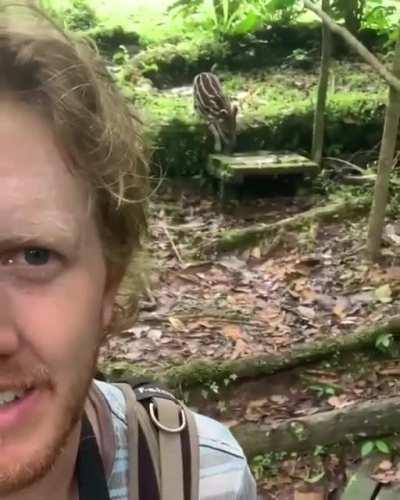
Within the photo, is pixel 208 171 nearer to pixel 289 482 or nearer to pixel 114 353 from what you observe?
pixel 114 353

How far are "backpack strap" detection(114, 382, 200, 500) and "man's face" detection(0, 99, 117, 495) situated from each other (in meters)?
0.17

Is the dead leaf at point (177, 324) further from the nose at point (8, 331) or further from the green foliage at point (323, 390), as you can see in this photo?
the nose at point (8, 331)

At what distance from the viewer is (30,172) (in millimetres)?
1212

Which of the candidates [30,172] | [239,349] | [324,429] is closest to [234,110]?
[239,349]

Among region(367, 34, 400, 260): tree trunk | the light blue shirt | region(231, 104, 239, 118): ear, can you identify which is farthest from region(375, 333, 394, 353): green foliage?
region(231, 104, 239, 118): ear

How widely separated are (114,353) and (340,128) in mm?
3888

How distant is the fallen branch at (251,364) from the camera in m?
3.62

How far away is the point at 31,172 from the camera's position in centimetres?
121

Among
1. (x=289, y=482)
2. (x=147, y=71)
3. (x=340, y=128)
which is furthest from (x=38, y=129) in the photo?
(x=147, y=71)

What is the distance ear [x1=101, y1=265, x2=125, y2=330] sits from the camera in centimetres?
136

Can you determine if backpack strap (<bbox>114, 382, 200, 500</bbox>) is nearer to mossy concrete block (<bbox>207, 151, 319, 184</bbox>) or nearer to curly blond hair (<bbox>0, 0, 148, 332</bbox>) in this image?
curly blond hair (<bbox>0, 0, 148, 332</bbox>)

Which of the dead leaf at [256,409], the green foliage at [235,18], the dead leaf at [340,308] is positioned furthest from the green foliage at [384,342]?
the green foliage at [235,18]

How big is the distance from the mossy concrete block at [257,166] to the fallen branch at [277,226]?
31.6 inches

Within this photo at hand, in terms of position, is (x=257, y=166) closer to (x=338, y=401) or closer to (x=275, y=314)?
(x=275, y=314)
